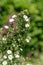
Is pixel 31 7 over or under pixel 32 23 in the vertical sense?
over

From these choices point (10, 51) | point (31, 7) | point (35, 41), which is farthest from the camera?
point (31, 7)

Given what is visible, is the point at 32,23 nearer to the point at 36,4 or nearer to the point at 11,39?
the point at 36,4

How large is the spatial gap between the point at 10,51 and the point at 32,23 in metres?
2.33

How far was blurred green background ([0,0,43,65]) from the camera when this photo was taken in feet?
16.3

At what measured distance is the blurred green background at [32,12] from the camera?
496 cm

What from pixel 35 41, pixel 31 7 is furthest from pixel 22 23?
pixel 31 7

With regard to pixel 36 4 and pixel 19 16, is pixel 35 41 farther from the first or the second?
pixel 19 16

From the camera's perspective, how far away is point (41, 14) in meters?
5.21

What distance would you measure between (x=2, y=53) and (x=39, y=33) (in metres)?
2.22

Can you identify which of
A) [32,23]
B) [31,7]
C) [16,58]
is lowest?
[16,58]

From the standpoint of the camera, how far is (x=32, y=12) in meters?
5.19

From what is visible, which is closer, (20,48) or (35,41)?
(20,48)

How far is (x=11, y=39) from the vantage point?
2852 mm

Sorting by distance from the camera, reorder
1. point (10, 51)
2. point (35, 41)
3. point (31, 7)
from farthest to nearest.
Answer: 1. point (31, 7)
2. point (35, 41)
3. point (10, 51)
